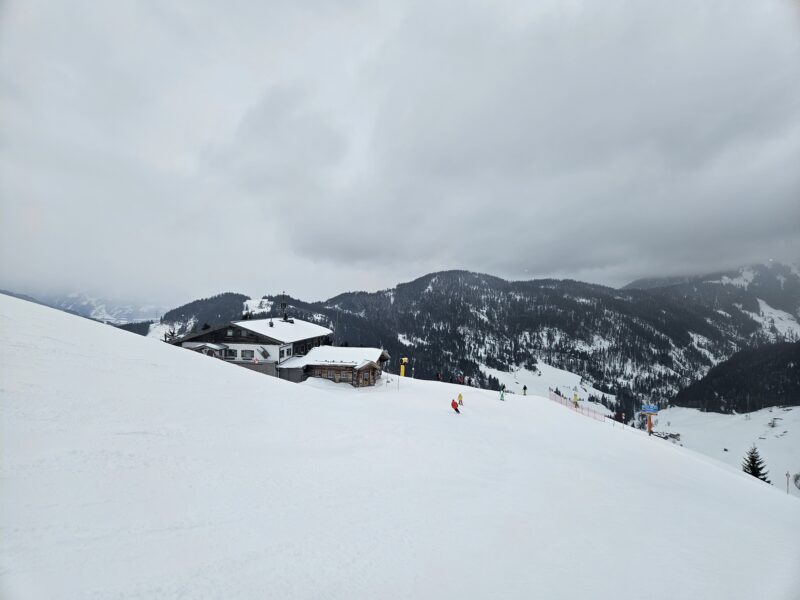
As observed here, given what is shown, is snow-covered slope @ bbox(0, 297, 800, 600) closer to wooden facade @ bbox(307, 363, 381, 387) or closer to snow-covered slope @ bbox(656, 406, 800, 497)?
wooden facade @ bbox(307, 363, 381, 387)

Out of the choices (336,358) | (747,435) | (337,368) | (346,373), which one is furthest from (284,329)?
(747,435)

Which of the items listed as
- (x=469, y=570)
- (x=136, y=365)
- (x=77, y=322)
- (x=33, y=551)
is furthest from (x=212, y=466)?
(x=77, y=322)

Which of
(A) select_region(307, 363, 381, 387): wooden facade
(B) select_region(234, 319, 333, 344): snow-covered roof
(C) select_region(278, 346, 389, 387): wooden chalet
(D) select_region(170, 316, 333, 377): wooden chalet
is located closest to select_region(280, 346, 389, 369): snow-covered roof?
(C) select_region(278, 346, 389, 387): wooden chalet

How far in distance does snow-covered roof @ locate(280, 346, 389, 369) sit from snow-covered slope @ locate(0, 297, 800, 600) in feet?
82.4

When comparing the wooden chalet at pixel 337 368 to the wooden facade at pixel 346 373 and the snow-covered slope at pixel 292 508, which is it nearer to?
the wooden facade at pixel 346 373

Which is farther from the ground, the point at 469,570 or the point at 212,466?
the point at 212,466

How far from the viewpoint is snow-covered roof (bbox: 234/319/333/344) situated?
43.3 meters

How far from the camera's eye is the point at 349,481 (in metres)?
9.25

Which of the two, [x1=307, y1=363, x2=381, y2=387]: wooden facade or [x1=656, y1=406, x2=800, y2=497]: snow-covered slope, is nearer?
[x1=307, y1=363, x2=381, y2=387]: wooden facade

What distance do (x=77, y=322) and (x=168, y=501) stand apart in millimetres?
13934

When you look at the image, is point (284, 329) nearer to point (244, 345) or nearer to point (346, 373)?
point (244, 345)

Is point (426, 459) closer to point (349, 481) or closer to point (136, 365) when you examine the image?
point (349, 481)

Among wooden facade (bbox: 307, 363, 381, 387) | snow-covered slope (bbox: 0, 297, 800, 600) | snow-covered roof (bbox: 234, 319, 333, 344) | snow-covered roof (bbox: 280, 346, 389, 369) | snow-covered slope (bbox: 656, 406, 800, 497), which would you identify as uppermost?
snow-covered roof (bbox: 234, 319, 333, 344)

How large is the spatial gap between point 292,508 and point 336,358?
34408 millimetres
